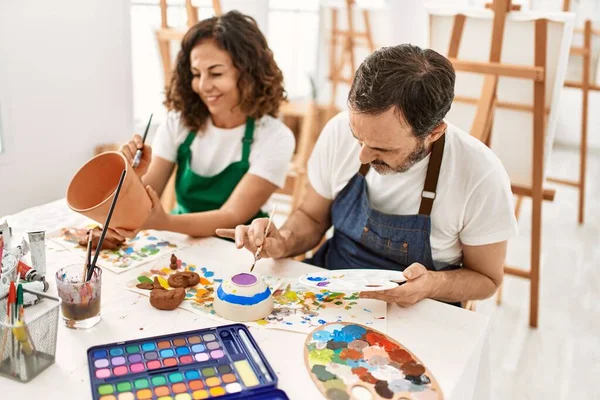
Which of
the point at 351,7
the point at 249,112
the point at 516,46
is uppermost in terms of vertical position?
the point at 351,7

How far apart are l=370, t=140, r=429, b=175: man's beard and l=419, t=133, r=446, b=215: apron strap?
0.11 ft

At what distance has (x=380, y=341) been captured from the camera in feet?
3.66

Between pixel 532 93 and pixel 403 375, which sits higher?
pixel 532 93

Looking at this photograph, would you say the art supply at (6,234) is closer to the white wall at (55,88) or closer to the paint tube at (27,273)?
the paint tube at (27,273)

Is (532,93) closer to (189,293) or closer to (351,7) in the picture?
(189,293)

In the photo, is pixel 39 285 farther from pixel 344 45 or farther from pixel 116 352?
pixel 344 45

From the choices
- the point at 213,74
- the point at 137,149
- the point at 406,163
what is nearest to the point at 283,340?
the point at 406,163

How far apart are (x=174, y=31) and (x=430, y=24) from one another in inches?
44.3

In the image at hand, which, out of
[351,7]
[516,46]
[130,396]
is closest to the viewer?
[130,396]

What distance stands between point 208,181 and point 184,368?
3.39 ft

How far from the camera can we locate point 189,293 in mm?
1269

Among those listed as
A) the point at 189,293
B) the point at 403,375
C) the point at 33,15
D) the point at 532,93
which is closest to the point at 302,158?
the point at 532,93

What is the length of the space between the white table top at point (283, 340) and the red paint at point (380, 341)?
1.2 inches

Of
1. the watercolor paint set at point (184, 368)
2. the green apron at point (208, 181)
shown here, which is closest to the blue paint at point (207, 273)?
the watercolor paint set at point (184, 368)
